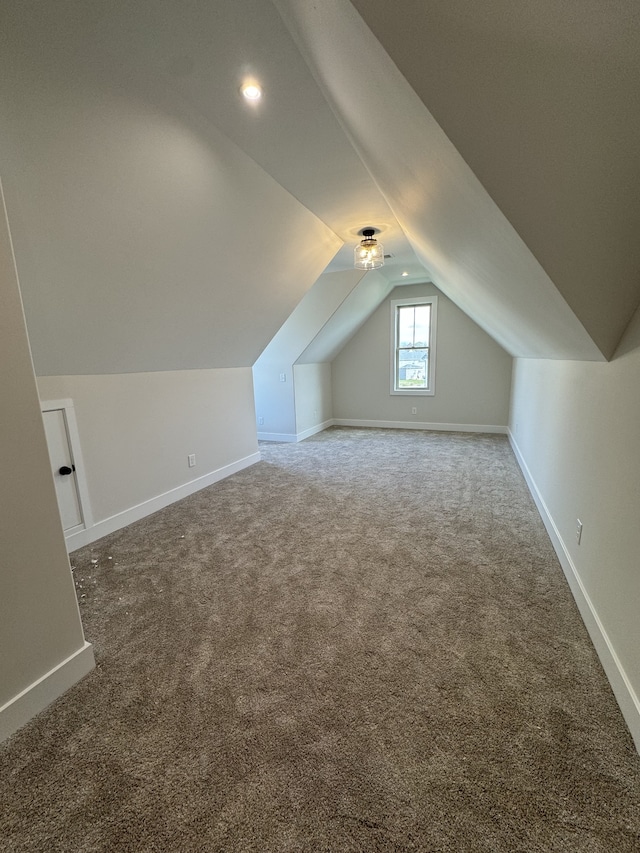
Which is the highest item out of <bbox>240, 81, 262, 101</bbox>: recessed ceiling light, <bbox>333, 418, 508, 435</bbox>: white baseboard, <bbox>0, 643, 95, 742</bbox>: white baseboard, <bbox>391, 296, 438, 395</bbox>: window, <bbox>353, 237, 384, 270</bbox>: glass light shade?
<bbox>240, 81, 262, 101</bbox>: recessed ceiling light

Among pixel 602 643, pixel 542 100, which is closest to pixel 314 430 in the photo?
pixel 602 643

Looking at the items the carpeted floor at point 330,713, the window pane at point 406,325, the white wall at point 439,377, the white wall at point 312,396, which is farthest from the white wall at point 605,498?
the window pane at point 406,325

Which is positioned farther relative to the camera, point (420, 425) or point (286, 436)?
point (420, 425)

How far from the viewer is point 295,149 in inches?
80.8

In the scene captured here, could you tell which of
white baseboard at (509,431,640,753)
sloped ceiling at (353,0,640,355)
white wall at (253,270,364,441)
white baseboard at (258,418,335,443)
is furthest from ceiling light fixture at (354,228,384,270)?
white baseboard at (258,418,335,443)

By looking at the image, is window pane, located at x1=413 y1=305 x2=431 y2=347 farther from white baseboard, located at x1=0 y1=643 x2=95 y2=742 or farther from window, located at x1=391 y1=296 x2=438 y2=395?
white baseboard, located at x1=0 y1=643 x2=95 y2=742

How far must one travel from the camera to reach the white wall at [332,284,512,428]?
18.4 feet

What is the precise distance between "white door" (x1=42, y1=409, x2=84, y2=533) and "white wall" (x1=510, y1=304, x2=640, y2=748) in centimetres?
302

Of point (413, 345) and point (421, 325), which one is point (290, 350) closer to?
point (413, 345)

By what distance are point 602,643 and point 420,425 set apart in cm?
485

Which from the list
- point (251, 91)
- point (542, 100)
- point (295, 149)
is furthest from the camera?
point (295, 149)

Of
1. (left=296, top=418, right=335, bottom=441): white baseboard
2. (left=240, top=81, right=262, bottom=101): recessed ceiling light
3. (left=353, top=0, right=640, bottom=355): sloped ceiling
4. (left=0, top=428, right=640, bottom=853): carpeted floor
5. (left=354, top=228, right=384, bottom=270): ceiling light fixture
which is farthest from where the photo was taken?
(left=296, top=418, right=335, bottom=441): white baseboard

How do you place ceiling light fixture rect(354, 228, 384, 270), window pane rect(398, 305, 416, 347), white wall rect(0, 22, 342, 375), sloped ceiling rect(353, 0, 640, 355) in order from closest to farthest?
sloped ceiling rect(353, 0, 640, 355), white wall rect(0, 22, 342, 375), ceiling light fixture rect(354, 228, 384, 270), window pane rect(398, 305, 416, 347)

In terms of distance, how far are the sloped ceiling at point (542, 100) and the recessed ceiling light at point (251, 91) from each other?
3.57 feet
